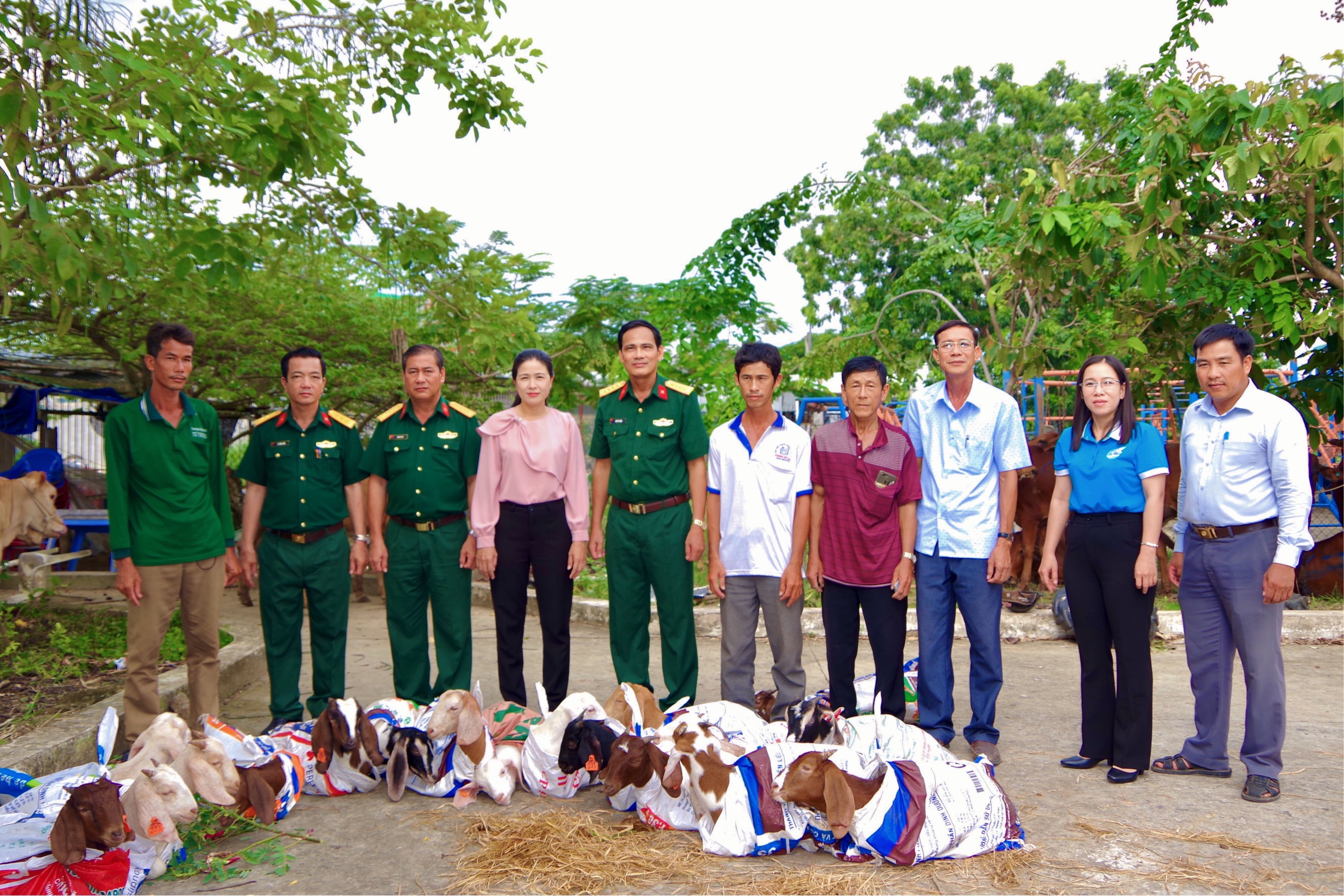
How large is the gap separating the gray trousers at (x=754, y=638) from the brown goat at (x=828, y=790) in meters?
1.16

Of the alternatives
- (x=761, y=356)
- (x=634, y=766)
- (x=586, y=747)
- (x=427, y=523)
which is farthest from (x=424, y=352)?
(x=634, y=766)

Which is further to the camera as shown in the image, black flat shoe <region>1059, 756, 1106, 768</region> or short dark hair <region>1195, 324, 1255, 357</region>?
black flat shoe <region>1059, 756, 1106, 768</region>

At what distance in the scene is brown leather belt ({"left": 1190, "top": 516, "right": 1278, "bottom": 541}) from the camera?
3861 mm

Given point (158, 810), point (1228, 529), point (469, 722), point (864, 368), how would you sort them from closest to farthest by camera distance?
point (158, 810) → point (469, 722) → point (1228, 529) → point (864, 368)

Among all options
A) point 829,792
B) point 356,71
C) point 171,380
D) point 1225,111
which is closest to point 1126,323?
point 1225,111

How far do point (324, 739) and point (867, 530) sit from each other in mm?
2514

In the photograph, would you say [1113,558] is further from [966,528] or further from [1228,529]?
[966,528]

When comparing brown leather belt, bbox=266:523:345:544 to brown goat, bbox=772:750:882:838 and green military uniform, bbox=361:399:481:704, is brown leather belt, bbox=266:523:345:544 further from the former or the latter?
brown goat, bbox=772:750:882:838

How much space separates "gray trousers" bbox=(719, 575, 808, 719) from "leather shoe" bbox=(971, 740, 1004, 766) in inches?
32.2

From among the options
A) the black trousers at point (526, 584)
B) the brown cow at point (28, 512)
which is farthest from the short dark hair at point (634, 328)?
the brown cow at point (28, 512)

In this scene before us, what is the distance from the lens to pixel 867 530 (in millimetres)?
4281

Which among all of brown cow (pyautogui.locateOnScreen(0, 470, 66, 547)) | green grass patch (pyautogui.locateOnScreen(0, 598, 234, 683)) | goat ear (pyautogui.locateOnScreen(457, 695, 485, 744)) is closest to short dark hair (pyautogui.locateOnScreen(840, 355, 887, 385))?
goat ear (pyautogui.locateOnScreen(457, 695, 485, 744))

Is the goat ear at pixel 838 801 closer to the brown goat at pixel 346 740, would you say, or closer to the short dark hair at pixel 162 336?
the brown goat at pixel 346 740

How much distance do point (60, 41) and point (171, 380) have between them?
58.5 inches
